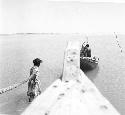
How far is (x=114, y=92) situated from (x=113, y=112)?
19.3 m

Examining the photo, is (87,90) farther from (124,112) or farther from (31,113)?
(124,112)

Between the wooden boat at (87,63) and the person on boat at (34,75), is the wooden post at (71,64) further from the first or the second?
the wooden boat at (87,63)

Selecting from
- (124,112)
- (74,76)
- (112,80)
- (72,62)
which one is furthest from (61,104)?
(112,80)

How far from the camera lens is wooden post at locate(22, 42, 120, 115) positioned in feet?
7.83

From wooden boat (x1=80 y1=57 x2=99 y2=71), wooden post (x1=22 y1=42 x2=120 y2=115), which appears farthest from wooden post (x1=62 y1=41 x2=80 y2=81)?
wooden boat (x1=80 y1=57 x2=99 y2=71)

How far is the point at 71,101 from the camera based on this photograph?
8.42 ft

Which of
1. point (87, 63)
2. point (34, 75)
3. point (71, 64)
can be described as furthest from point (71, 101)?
point (87, 63)

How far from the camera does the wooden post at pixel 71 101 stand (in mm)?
2386

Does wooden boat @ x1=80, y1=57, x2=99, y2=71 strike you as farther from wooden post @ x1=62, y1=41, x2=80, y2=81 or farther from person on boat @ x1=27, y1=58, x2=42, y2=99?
wooden post @ x1=62, y1=41, x2=80, y2=81

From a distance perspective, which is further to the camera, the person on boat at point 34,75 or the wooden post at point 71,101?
the person on boat at point 34,75

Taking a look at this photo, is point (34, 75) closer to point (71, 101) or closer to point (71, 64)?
point (71, 64)

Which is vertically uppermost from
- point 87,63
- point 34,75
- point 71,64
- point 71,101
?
point 87,63

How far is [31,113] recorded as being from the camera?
2.37m

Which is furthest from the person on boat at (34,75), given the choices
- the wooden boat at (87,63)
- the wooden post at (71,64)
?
the wooden boat at (87,63)
